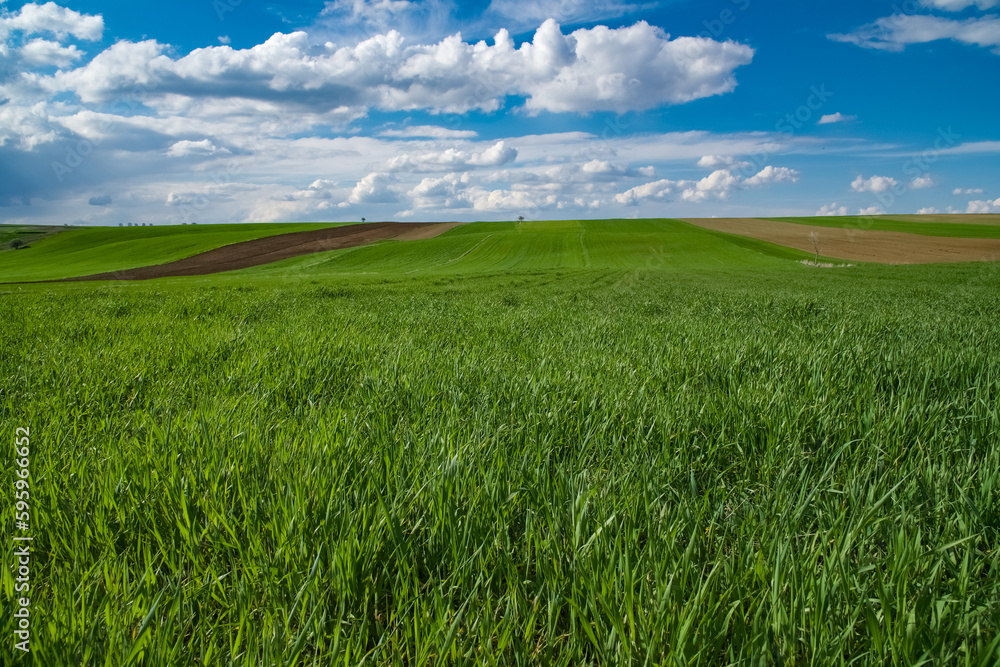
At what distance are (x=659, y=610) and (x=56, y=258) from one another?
3774 inches

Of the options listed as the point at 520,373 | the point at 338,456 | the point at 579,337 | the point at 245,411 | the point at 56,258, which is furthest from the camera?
the point at 56,258

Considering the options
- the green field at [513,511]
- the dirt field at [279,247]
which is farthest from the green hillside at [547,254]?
the green field at [513,511]

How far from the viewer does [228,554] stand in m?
1.71

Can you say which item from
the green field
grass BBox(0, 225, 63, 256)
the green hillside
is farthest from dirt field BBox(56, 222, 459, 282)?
the green field

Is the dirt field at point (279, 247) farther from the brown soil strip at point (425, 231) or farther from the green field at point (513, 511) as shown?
the green field at point (513, 511)

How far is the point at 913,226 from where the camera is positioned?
9312 cm

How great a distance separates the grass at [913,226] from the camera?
8162cm

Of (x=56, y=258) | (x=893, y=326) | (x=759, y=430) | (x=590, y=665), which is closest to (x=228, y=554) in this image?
(x=590, y=665)

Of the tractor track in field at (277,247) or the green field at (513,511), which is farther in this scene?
the tractor track in field at (277,247)

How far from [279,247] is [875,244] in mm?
88810

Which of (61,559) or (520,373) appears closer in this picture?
(61,559)

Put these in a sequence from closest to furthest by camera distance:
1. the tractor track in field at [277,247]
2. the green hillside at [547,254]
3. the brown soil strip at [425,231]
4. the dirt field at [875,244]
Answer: the tractor track in field at [277,247] < the green hillside at [547,254] < the dirt field at [875,244] < the brown soil strip at [425,231]

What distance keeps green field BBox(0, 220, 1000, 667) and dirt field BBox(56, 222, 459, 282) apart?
58401 mm

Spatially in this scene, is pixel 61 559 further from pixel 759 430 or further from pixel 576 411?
pixel 759 430
